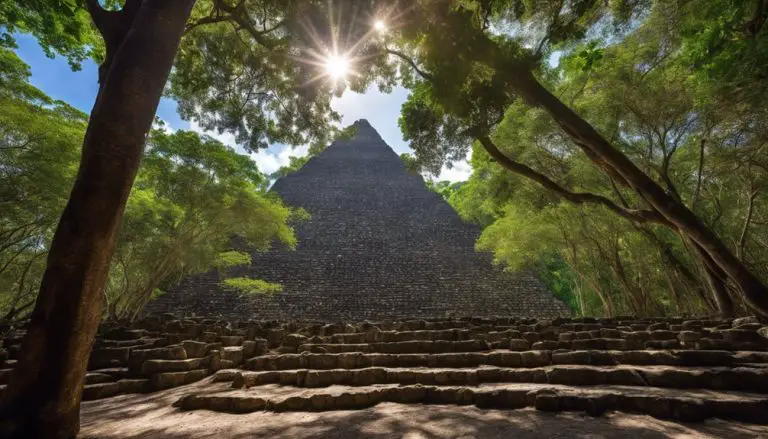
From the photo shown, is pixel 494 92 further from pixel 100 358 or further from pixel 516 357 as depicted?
pixel 100 358

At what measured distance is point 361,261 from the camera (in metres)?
23.7

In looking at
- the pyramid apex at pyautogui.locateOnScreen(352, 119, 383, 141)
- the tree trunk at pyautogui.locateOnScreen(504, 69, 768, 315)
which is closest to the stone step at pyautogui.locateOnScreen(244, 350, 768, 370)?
the tree trunk at pyautogui.locateOnScreen(504, 69, 768, 315)

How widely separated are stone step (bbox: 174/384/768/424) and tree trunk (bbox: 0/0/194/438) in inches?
41.4

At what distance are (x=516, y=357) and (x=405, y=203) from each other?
2853 cm

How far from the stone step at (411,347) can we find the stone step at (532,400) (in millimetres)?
1347

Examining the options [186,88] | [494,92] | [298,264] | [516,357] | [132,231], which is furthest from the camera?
[298,264]

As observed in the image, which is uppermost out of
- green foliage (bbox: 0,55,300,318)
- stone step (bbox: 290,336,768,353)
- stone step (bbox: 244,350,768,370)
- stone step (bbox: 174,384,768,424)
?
green foliage (bbox: 0,55,300,318)

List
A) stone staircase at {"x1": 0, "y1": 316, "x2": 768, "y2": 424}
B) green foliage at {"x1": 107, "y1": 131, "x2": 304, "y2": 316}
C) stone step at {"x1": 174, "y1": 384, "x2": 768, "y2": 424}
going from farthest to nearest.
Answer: green foliage at {"x1": 107, "y1": 131, "x2": 304, "y2": 316}
stone staircase at {"x1": 0, "y1": 316, "x2": 768, "y2": 424}
stone step at {"x1": 174, "y1": 384, "x2": 768, "y2": 424}

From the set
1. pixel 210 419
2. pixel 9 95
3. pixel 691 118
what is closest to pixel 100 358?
pixel 210 419

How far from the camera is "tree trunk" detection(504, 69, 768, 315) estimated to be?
420 centimetres

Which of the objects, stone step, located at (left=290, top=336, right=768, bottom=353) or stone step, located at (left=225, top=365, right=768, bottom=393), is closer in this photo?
stone step, located at (left=225, top=365, right=768, bottom=393)

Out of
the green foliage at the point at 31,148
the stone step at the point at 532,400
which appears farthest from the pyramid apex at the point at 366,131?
the stone step at the point at 532,400

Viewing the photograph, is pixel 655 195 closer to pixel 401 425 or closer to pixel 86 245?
pixel 401 425

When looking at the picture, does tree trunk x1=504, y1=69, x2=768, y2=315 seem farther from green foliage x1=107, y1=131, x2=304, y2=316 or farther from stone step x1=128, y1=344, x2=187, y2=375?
green foliage x1=107, y1=131, x2=304, y2=316
